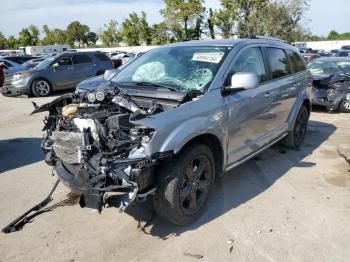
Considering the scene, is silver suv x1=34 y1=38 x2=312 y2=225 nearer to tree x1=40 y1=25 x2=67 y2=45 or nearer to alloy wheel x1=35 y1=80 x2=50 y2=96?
alloy wheel x1=35 y1=80 x2=50 y2=96

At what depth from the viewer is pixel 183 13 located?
3547 centimetres

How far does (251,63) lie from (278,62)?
95cm

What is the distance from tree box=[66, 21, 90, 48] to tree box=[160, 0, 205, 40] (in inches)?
1665

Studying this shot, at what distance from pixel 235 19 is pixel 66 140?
33770 mm

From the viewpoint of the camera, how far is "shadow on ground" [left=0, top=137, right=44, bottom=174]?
5926 millimetres

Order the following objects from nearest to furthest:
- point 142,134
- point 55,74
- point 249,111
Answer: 1. point 142,134
2. point 249,111
3. point 55,74

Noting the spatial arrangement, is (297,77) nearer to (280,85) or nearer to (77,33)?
(280,85)

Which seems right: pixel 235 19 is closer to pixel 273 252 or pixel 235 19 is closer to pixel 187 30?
pixel 187 30

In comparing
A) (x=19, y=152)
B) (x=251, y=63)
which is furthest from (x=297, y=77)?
(x=19, y=152)

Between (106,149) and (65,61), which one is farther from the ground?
(65,61)

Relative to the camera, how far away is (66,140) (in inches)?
142

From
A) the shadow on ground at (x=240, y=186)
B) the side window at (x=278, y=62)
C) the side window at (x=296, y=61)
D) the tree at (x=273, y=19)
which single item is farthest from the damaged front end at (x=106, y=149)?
the tree at (x=273, y=19)

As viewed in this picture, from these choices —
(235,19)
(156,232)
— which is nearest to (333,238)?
(156,232)

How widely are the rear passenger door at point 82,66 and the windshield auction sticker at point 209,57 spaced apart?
1093 cm
